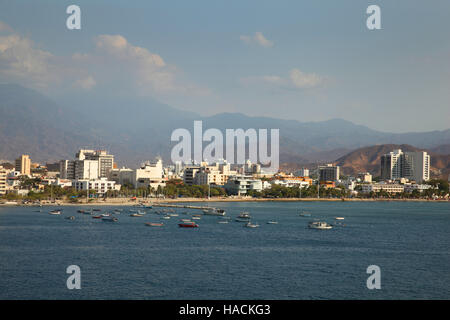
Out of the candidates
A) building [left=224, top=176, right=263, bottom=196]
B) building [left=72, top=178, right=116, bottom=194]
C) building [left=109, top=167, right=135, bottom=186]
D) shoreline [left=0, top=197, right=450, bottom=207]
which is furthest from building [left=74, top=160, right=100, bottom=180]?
building [left=224, top=176, right=263, bottom=196]

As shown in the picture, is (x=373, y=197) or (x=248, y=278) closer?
(x=248, y=278)

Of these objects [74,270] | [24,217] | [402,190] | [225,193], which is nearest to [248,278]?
[74,270]

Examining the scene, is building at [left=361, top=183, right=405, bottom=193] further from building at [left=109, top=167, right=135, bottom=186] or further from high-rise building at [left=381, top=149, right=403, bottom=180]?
building at [left=109, top=167, right=135, bottom=186]

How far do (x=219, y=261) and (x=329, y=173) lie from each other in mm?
103835

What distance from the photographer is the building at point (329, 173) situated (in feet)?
400

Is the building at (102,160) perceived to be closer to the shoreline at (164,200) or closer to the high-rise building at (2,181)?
the shoreline at (164,200)

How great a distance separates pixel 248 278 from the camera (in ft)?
63.2

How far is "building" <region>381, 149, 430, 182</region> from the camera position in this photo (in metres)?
129

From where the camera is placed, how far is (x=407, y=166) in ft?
432
